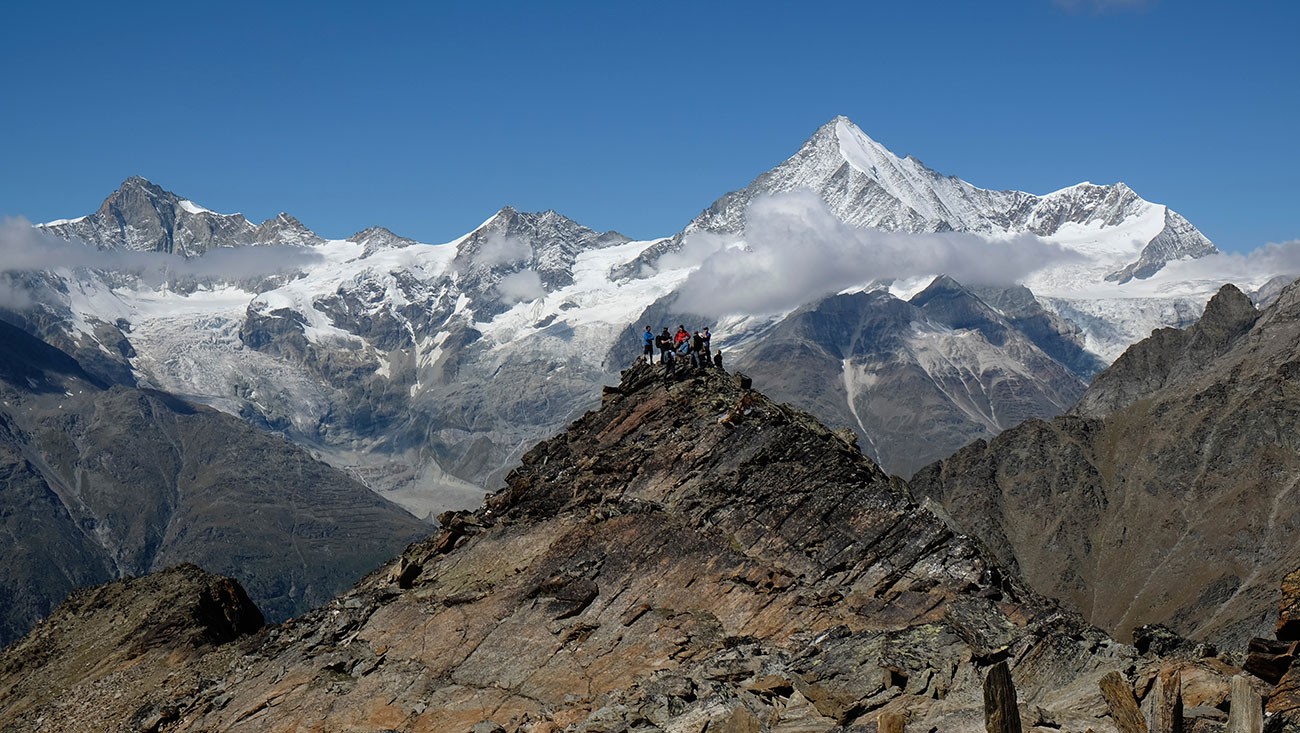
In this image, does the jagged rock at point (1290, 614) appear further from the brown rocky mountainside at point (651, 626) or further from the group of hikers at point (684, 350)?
the group of hikers at point (684, 350)

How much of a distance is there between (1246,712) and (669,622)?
28.0 meters

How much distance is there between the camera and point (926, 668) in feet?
142

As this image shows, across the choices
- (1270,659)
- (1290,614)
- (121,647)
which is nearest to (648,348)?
(121,647)

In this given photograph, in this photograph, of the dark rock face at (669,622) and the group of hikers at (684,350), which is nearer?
the dark rock face at (669,622)

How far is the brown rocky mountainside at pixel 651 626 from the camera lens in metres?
43.2

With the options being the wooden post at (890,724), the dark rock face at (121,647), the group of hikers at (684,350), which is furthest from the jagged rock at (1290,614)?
the group of hikers at (684,350)

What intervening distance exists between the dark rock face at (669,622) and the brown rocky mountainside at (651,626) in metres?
0.12

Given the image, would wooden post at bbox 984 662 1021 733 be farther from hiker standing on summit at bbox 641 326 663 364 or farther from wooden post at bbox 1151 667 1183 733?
hiker standing on summit at bbox 641 326 663 364

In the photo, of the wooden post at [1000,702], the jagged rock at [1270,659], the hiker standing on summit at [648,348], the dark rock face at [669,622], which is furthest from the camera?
the hiker standing on summit at [648,348]

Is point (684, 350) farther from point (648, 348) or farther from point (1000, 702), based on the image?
point (1000, 702)

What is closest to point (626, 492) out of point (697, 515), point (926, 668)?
point (697, 515)

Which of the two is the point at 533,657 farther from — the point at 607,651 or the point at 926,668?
the point at 926,668

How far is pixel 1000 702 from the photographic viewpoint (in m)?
29.2

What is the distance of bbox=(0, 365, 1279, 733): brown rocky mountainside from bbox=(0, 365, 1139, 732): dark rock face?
0.12 m
